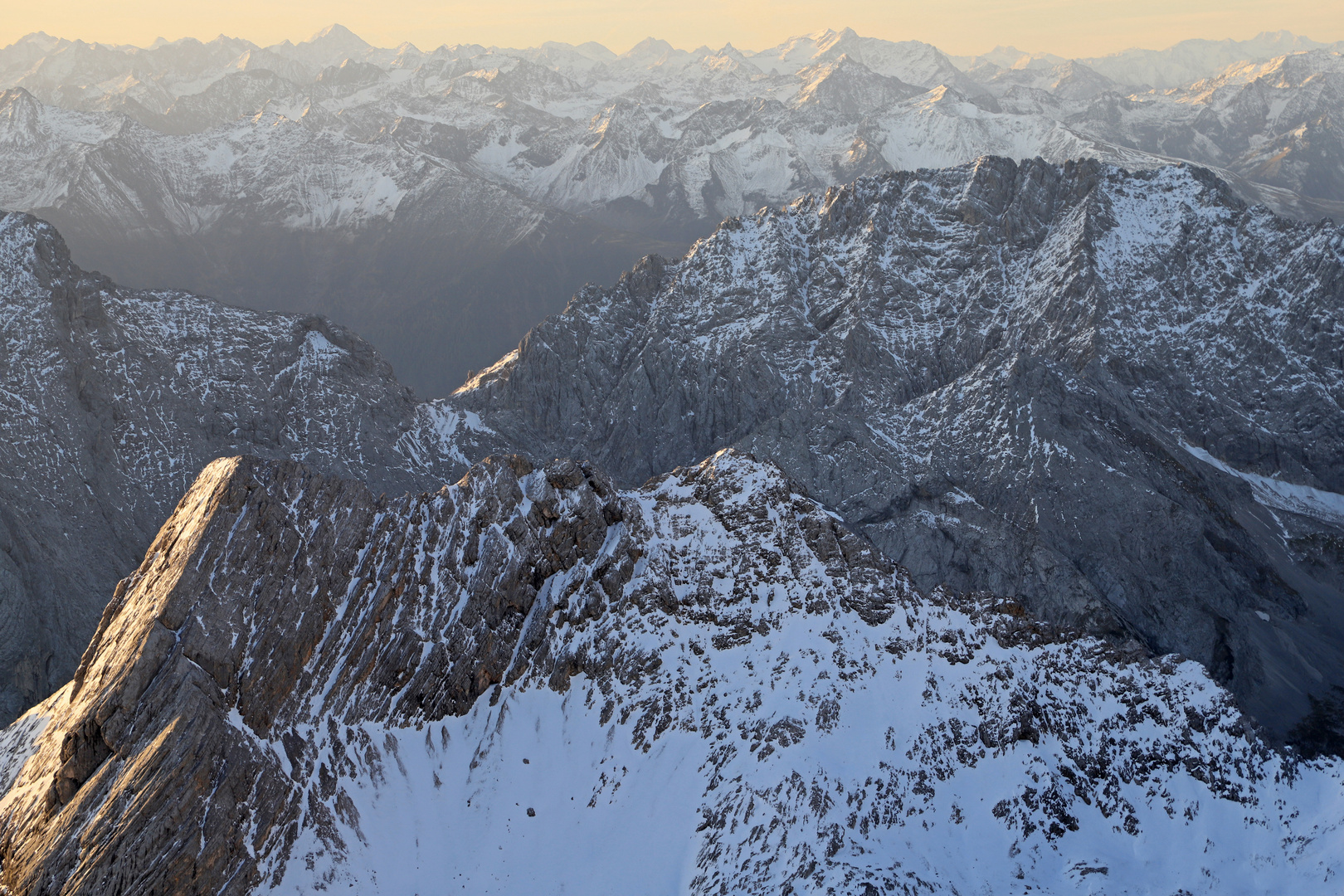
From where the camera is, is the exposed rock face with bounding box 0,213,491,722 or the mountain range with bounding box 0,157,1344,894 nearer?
the mountain range with bounding box 0,157,1344,894

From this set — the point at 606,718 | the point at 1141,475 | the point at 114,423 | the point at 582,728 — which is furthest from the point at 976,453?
the point at 114,423

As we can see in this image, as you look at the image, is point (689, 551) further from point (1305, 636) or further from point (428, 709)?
point (1305, 636)

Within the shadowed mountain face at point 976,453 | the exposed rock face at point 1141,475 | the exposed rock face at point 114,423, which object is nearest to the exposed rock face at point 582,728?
the shadowed mountain face at point 976,453

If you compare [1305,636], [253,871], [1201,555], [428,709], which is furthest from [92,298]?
[1305,636]

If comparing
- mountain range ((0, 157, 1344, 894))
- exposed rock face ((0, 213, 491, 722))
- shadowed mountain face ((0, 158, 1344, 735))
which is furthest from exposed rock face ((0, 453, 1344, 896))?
exposed rock face ((0, 213, 491, 722))

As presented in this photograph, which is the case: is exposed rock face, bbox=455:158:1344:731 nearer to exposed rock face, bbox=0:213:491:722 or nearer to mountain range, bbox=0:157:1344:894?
mountain range, bbox=0:157:1344:894
